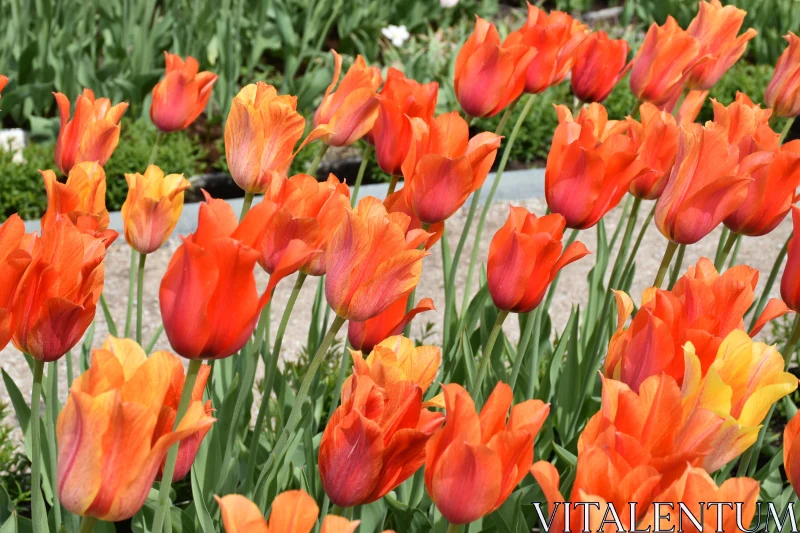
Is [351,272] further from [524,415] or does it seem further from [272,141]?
[272,141]

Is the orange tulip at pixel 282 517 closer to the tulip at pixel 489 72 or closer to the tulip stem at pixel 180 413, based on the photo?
the tulip stem at pixel 180 413

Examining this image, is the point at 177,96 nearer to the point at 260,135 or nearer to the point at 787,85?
the point at 260,135

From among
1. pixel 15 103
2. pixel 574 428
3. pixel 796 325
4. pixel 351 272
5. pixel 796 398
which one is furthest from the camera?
pixel 15 103

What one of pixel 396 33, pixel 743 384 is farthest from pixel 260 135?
pixel 396 33

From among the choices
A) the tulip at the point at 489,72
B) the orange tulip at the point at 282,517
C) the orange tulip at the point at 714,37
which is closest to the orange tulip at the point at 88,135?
the tulip at the point at 489,72

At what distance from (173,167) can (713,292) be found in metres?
3.41

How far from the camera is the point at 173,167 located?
4.34 m

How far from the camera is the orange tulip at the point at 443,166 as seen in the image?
59.3 inches

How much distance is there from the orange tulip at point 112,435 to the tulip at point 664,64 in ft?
5.01

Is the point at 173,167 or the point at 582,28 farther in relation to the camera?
the point at 173,167

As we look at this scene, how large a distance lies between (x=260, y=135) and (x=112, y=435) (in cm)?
79

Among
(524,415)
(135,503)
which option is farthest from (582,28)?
(135,503)

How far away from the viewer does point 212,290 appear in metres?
0.96

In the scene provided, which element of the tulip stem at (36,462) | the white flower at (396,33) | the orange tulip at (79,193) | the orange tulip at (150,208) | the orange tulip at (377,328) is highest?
the orange tulip at (79,193)
